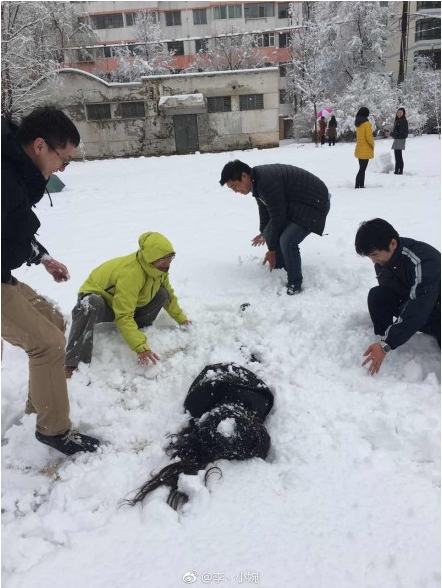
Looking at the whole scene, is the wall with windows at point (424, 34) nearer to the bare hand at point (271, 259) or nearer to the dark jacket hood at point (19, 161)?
the bare hand at point (271, 259)

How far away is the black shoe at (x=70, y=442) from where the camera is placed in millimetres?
2254

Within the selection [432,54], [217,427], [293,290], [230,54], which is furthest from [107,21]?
[217,427]

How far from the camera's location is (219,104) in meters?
21.3

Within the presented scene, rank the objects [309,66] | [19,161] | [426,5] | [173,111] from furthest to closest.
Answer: [426,5], [309,66], [173,111], [19,161]

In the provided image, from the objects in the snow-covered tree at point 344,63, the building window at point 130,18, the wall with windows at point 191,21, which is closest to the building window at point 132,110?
the snow-covered tree at point 344,63

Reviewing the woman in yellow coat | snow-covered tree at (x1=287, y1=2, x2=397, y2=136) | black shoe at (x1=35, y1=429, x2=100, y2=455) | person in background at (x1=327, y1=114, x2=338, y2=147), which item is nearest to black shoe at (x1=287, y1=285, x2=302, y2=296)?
black shoe at (x1=35, y1=429, x2=100, y2=455)

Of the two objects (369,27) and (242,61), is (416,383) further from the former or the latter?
(242,61)

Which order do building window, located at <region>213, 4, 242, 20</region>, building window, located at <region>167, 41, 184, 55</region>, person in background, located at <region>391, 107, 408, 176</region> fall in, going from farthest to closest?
building window, located at <region>167, 41, 184, 55</region> < building window, located at <region>213, 4, 242, 20</region> < person in background, located at <region>391, 107, 408, 176</region>

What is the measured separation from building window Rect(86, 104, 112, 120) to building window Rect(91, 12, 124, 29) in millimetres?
18263

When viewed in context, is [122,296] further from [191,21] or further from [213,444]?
[191,21]

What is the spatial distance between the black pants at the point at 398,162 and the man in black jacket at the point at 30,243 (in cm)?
929

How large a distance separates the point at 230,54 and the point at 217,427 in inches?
1335

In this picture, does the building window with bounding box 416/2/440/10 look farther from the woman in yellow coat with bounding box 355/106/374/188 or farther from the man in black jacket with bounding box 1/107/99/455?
the man in black jacket with bounding box 1/107/99/455

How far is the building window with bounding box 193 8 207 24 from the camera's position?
112 ft
